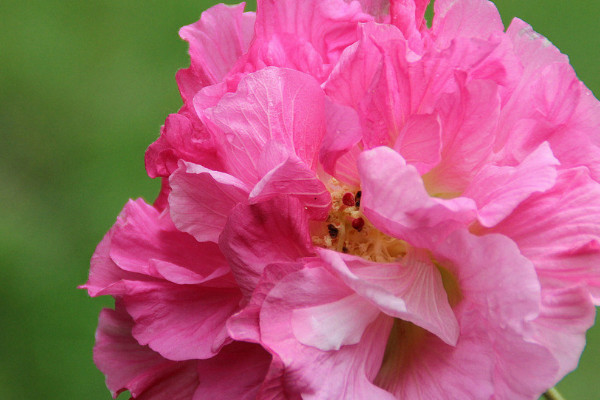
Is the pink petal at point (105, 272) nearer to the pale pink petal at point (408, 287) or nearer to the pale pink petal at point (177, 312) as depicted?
the pale pink petal at point (177, 312)

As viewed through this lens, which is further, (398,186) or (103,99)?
(103,99)

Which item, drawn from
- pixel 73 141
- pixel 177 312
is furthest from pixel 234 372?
pixel 73 141

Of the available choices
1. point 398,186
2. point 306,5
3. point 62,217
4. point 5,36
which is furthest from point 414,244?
point 5,36

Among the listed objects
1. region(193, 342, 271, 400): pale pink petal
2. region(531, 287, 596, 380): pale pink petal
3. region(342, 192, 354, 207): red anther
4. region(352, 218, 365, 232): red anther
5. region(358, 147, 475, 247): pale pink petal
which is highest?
region(358, 147, 475, 247): pale pink petal

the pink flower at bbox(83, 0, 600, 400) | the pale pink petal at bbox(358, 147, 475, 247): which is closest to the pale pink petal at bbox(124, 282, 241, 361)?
the pink flower at bbox(83, 0, 600, 400)

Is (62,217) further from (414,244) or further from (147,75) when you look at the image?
(414,244)

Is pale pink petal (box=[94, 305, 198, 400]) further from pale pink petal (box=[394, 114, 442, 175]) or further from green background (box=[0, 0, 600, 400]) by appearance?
green background (box=[0, 0, 600, 400])
